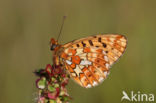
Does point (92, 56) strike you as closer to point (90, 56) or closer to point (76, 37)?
point (90, 56)

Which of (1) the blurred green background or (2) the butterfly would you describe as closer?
(2) the butterfly

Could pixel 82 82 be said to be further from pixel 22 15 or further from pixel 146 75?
pixel 22 15

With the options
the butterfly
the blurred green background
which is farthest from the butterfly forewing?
the blurred green background

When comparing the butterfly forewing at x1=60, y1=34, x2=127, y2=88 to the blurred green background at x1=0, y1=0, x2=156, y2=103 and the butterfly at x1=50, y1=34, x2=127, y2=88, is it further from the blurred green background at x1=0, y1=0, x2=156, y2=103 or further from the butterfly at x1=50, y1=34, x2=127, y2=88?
the blurred green background at x1=0, y1=0, x2=156, y2=103

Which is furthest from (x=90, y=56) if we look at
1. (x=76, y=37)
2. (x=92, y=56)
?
(x=76, y=37)

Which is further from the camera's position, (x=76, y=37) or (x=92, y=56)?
(x=76, y=37)

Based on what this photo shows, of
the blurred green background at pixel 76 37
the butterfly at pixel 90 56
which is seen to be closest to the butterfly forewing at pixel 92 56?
the butterfly at pixel 90 56
